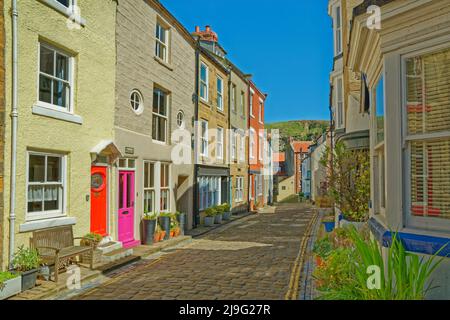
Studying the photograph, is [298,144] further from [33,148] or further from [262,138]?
[33,148]

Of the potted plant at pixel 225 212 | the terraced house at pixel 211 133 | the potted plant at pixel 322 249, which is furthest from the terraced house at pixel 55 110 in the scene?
the potted plant at pixel 225 212

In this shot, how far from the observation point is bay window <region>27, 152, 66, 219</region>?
827 cm

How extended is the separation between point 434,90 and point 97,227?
9.23m

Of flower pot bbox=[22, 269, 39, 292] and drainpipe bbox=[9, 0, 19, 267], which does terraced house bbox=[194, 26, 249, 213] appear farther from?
flower pot bbox=[22, 269, 39, 292]

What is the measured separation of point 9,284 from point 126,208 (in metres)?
5.39

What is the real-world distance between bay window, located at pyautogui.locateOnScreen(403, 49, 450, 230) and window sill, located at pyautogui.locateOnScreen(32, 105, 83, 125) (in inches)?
291

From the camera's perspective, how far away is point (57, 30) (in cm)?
895

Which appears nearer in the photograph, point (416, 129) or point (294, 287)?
point (416, 129)

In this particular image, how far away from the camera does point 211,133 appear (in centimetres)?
2022

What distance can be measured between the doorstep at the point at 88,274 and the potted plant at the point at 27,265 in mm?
158

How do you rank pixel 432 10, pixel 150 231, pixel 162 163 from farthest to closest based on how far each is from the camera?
pixel 162 163
pixel 150 231
pixel 432 10

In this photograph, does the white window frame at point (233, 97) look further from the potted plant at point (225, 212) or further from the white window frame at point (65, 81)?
the white window frame at point (65, 81)

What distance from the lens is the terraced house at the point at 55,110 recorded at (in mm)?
7625
